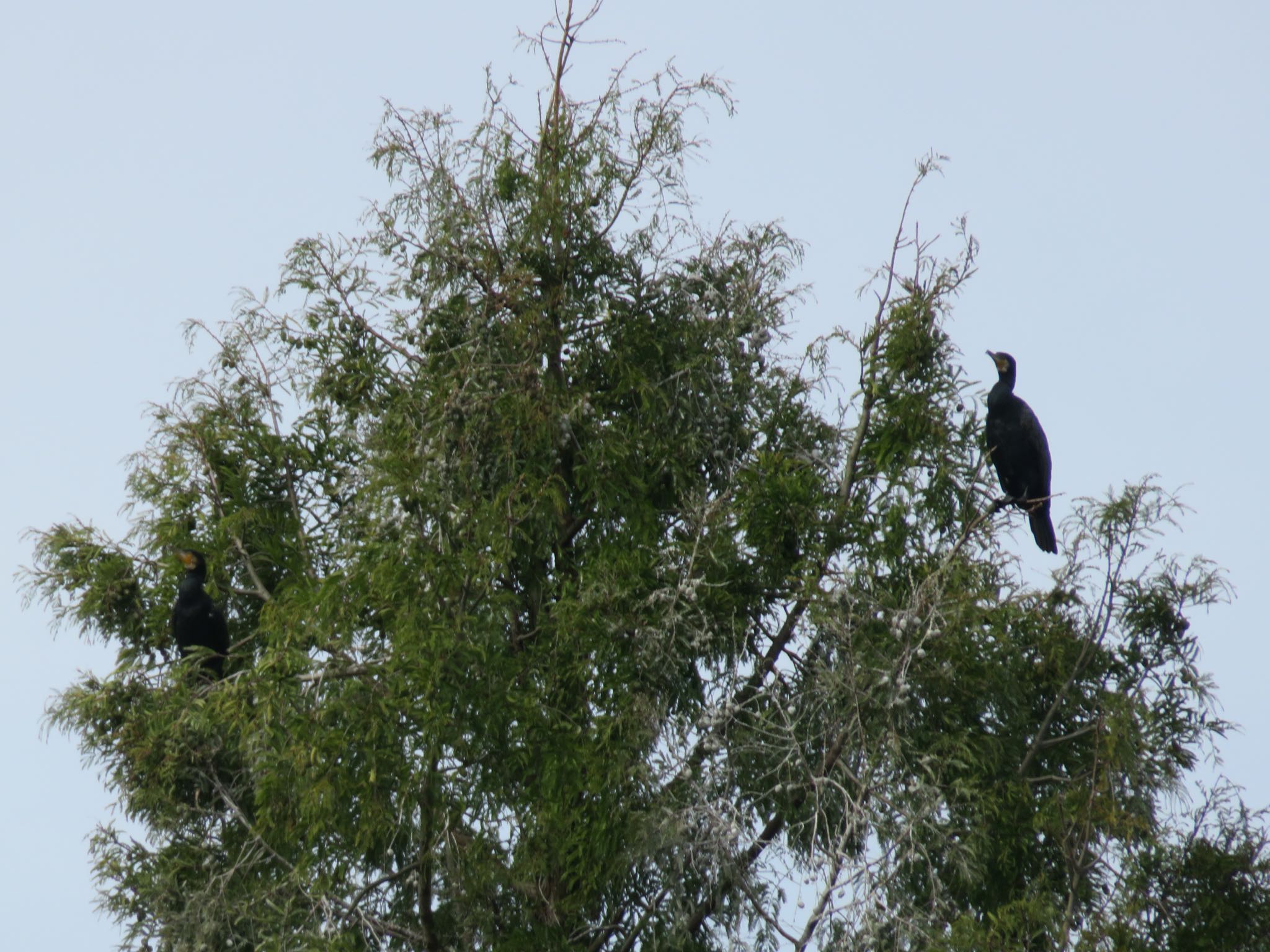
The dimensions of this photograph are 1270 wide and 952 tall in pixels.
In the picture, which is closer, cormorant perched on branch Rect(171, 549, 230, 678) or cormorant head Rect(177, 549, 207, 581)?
cormorant perched on branch Rect(171, 549, 230, 678)

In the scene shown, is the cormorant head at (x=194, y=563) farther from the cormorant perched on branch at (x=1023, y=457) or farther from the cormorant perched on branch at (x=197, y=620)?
the cormorant perched on branch at (x=1023, y=457)

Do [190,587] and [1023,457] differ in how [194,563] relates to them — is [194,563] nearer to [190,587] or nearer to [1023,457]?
[190,587]

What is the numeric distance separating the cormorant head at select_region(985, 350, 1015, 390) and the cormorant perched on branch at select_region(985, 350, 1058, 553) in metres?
0.19

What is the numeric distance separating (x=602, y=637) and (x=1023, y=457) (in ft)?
11.1

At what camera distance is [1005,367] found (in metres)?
10.3

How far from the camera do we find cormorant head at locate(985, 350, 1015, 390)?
10.3 m

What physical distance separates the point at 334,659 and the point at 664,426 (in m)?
2.84

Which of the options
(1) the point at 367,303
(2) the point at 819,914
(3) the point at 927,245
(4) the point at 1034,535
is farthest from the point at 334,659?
(4) the point at 1034,535

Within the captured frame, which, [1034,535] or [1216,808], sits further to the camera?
[1034,535]

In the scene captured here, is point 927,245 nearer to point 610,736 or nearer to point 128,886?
point 610,736

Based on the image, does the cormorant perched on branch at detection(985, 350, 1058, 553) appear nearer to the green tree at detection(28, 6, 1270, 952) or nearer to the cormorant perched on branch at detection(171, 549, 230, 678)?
the green tree at detection(28, 6, 1270, 952)

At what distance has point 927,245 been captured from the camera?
341 inches

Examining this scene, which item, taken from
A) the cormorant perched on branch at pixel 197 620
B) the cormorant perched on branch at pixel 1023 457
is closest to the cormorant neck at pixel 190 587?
the cormorant perched on branch at pixel 197 620

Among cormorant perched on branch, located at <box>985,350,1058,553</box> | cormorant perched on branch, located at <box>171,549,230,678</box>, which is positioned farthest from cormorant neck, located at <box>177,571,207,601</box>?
cormorant perched on branch, located at <box>985,350,1058,553</box>
